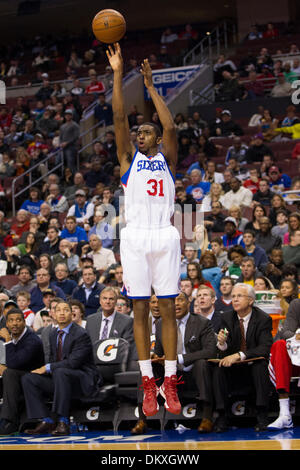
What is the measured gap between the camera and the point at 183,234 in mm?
11789

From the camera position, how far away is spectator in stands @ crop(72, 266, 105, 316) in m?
10.1

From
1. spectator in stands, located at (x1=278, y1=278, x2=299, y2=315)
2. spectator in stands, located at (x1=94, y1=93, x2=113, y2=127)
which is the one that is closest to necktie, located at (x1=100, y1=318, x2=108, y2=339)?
spectator in stands, located at (x1=278, y1=278, x2=299, y2=315)

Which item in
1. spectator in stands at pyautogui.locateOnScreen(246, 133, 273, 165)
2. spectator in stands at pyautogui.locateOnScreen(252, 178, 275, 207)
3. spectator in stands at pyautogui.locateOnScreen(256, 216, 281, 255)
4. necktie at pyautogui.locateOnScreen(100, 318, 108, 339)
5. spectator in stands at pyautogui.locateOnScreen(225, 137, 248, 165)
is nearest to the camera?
necktie at pyautogui.locateOnScreen(100, 318, 108, 339)

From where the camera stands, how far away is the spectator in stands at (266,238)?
1052 cm

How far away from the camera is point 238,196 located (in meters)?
12.2

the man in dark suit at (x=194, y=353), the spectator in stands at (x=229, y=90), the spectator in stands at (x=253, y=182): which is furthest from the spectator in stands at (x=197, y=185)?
the man in dark suit at (x=194, y=353)

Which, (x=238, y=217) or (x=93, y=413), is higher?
(x=238, y=217)

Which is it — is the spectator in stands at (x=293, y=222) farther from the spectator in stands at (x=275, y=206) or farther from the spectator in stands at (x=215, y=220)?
the spectator in stands at (x=215, y=220)

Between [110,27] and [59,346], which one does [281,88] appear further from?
[110,27]

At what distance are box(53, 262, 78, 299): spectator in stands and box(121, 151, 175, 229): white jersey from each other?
206 inches

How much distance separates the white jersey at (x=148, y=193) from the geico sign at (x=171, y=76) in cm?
1318

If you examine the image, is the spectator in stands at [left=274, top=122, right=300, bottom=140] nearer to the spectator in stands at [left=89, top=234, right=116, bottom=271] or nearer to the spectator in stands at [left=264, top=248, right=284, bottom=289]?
the spectator in stands at [left=89, top=234, right=116, bottom=271]

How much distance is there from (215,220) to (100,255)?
172 cm

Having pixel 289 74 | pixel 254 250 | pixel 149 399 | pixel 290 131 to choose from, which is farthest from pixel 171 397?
pixel 289 74
